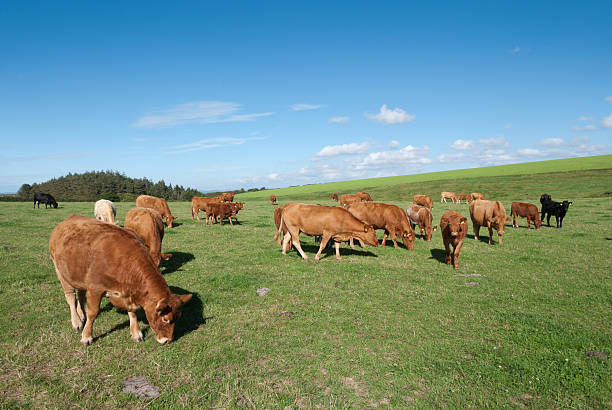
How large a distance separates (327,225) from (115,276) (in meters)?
7.63

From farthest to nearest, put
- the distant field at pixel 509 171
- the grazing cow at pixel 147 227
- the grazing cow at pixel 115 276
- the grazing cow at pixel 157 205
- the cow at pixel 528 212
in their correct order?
the distant field at pixel 509 171
the cow at pixel 528 212
the grazing cow at pixel 157 205
the grazing cow at pixel 147 227
the grazing cow at pixel 115 276

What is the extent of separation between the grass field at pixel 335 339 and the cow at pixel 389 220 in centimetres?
294

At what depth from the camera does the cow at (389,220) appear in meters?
14.1

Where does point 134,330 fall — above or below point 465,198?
above

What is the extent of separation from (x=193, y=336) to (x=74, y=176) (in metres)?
170

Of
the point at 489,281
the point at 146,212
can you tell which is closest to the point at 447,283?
the point at 489,281

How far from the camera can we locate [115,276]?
5.21m

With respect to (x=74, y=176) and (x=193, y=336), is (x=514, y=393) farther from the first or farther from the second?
(x=74, y=176)

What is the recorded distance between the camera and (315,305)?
293 inches

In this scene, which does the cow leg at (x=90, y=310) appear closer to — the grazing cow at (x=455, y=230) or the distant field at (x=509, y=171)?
the grazing cow at (x=455, y=230)

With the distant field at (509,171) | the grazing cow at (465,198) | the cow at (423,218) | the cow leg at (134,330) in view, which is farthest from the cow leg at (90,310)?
the distant field at (509,171)

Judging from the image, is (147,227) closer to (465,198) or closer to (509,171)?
(465,198)

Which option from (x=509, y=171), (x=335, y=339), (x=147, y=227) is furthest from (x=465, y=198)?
(x=335, y=339)

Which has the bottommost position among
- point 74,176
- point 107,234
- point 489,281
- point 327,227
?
point 489,281
